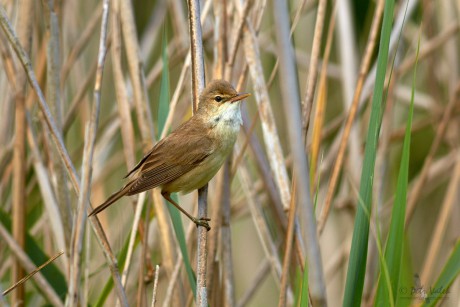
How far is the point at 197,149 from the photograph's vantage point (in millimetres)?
2553

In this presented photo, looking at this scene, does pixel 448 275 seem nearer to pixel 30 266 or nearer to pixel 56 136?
pixel 56 136

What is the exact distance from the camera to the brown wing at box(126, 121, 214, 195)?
8.34ft

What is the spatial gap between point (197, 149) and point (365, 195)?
0.95 meters

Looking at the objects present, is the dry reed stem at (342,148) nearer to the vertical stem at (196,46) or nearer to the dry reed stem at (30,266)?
the vertical stem at (196,46)

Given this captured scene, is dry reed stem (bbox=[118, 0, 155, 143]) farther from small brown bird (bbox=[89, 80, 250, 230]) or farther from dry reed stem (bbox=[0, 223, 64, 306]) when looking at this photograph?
dry reed stem (bbox=[0, 223, 64, 306])

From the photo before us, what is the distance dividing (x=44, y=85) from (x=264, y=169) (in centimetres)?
118

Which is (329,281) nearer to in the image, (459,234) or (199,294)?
(459,234)

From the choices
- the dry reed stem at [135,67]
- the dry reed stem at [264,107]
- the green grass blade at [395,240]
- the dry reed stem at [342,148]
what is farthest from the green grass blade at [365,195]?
the dry reed stem at [135,67]

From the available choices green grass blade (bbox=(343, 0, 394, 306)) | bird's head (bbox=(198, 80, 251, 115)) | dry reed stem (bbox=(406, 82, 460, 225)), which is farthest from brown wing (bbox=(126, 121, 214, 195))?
dry reed stem (bbox=(406, 82, 460, 225))

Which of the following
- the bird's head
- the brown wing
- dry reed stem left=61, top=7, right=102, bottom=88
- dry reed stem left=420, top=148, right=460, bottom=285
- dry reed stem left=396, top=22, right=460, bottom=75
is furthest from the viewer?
dry reed stem left=396, top=22, right=460, bottom=75

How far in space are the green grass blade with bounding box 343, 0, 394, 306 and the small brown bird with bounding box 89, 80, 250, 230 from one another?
0.77 m

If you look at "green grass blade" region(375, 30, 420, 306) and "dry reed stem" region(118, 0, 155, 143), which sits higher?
"dry reed stem" region(118, 0, 155, 143)

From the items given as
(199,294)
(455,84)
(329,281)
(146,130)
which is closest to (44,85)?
(146,130)

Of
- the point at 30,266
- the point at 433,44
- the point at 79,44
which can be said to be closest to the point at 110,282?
the point at 30,266
